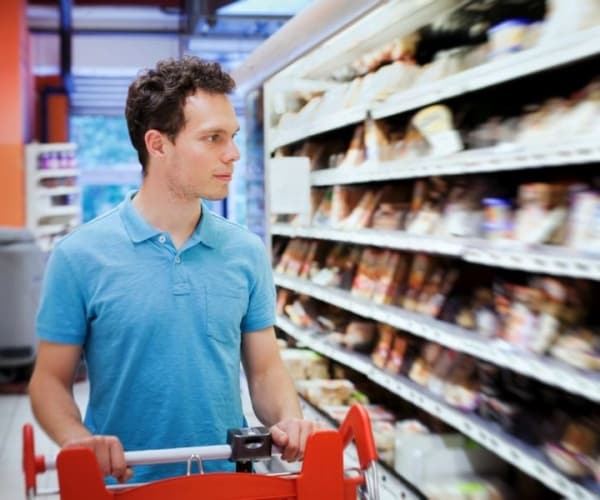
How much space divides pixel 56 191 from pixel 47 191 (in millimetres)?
140

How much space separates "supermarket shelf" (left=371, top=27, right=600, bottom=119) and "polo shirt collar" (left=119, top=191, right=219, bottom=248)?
1199mm

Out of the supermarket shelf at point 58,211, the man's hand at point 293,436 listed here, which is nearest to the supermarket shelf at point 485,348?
the man's hand at point 293,436

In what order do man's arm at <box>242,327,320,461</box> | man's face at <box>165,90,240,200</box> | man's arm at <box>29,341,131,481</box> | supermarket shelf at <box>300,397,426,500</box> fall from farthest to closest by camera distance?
supermarket shelf at <box>300,397,426,500</box>, man's arm at <box>242,327,320,461</box>, man's face at <box>165,90,240,200</box>, man's arm at <box>29,341,131,481</box>

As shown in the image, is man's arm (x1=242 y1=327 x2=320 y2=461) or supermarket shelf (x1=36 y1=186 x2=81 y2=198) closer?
man's arm (x1=242 y1=327 x2=320 y2=461)

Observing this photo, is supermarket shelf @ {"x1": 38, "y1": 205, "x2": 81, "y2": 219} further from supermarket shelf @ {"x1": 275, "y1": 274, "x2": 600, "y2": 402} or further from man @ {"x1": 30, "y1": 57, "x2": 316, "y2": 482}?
man @ {"x1": 30, "y1": 57, "x2": 316, "y2": 482}

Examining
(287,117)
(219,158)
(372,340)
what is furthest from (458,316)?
(287,117)

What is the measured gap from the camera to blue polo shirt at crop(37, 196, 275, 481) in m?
1.75

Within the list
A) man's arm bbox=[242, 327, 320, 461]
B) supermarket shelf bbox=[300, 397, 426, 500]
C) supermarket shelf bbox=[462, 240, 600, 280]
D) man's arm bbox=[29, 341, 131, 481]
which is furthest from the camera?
supermarket shelf bbox=[300, 397, 426, 500]

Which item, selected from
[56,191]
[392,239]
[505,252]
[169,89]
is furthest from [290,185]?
[56,191]

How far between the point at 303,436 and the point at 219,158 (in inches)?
25.6

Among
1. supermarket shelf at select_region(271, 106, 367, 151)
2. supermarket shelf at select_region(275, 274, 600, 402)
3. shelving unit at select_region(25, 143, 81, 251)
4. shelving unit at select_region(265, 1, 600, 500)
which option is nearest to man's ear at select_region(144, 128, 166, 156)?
shelving unit at select_region(265, 1, 600, 500)

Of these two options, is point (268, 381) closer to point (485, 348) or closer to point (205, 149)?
point (205, 149)

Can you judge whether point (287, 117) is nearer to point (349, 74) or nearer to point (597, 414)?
point (349, 74)

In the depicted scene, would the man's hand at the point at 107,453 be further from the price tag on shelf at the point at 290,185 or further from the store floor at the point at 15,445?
the price tag on shelf at the point at 290,185
